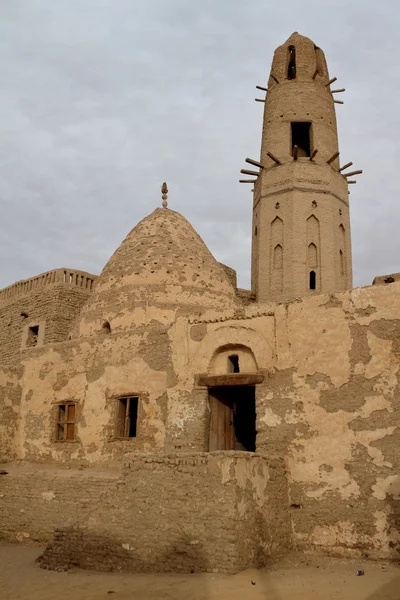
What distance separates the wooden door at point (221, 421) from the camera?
37.6 ft

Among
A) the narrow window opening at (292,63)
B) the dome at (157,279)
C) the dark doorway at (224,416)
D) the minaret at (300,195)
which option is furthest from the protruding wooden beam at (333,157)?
the dark doorway at (224,416)

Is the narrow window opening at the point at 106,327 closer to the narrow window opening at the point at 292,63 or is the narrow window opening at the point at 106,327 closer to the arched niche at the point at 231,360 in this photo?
the arched niche at the point at 231,360

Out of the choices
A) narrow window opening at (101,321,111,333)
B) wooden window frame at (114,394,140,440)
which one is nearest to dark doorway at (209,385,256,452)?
wooden window frame at (114,394,140,440)

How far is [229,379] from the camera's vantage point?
11234 millimetres

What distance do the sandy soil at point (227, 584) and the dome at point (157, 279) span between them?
662 centimetres

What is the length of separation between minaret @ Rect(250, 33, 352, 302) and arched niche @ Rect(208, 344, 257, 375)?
11.4 metres

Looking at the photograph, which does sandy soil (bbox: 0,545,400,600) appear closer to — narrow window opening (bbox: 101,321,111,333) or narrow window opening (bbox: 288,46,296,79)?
narrow window opening (bbox: 101,321,111,333)

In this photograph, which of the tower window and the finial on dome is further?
the tower window

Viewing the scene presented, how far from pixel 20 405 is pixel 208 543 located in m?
7.63

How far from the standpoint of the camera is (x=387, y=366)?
9789 millimetres

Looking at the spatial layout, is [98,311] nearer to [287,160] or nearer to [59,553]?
[59,553]

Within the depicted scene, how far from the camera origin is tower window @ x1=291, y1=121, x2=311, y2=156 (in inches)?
1000

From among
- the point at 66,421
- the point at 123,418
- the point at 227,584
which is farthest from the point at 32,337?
the point at 227,584

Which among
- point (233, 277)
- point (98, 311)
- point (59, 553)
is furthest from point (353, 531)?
point (233, 277)
